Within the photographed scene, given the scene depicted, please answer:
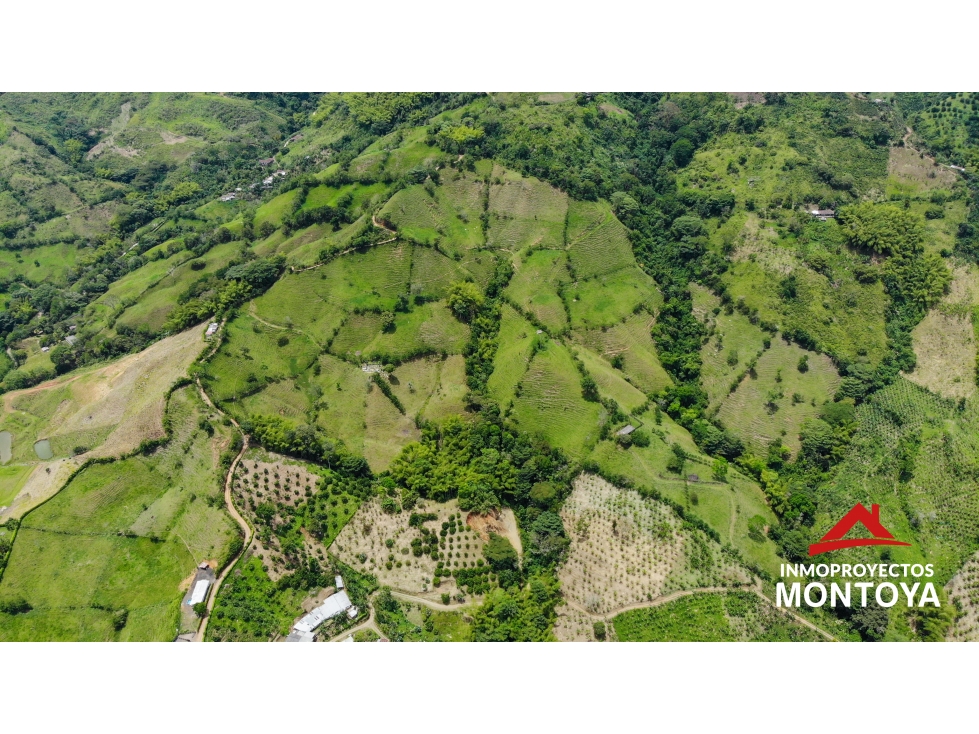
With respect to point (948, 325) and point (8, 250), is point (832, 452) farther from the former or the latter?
point (8, 250)

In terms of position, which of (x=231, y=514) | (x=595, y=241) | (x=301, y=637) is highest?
(x=595, y=241)

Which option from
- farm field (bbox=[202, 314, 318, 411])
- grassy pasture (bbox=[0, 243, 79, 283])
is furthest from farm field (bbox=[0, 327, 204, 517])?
grassy pasture (bbox=[0, 243, 79, 283])

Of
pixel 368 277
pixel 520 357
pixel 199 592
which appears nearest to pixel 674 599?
pixel 520 357

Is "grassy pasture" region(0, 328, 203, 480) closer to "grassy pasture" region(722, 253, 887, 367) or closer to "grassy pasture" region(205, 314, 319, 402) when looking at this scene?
"grassy pasture" region(205, 314, 319, 402)

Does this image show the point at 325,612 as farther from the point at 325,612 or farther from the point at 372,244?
the point at 372,244

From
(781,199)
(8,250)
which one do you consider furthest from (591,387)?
(8,250)

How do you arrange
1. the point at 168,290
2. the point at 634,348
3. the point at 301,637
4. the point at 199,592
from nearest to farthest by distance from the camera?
the point at 301,637
the point at 199,592
the point at 634,348
the point at 168,290

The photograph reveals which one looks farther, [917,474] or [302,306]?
[302,306]
